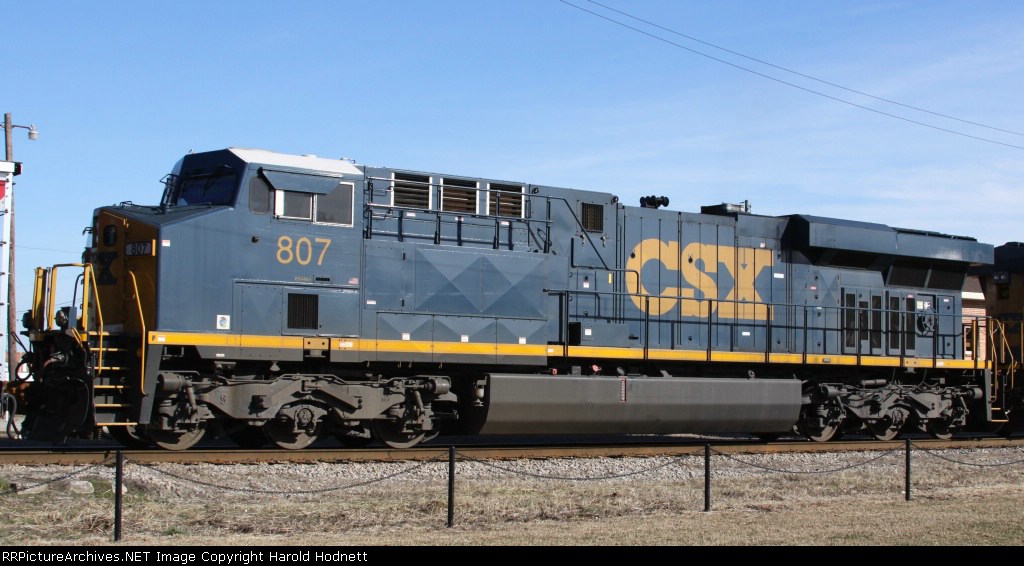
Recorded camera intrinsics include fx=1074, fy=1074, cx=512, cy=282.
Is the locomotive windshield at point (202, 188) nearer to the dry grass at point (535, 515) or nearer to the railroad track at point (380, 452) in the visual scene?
the railroad track at point (380, 452)

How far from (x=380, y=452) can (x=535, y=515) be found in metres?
3.58

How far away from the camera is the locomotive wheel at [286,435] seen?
1424cm

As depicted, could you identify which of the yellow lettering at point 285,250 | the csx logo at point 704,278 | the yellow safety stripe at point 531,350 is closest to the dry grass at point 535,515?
the yellow safety stripe at point 531,350

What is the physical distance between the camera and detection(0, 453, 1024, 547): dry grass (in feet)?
31.4

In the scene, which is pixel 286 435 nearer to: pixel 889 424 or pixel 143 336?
pixel 143 336

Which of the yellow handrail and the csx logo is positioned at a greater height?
the csx logo

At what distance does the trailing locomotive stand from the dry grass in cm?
194

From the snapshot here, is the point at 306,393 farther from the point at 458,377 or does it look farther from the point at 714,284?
the point at 714,284

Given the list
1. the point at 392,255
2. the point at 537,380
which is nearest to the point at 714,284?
the point at 537,380

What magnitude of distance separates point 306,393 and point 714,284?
7638 millimetres

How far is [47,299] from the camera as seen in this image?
13461 mm

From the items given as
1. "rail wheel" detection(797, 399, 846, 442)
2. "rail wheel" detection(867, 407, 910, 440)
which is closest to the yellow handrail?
"rail wheel" detection(797, 399, 846, 442)

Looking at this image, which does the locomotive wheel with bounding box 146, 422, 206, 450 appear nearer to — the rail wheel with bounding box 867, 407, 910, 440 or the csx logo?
the csx logo

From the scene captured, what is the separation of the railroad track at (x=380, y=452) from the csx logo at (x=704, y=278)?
232 centimetres
